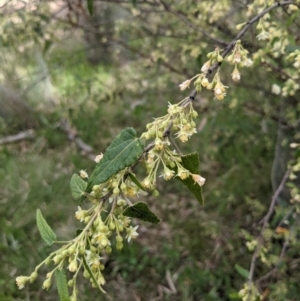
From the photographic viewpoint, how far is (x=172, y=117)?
30.1 inches

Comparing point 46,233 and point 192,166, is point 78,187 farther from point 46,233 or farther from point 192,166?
point 192,166

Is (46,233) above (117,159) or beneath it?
beneath

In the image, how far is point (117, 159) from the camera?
70 cm

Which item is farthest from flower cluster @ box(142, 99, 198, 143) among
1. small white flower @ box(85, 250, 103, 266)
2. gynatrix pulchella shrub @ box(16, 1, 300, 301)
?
small white flower @ box(85, 250, 103, 266)

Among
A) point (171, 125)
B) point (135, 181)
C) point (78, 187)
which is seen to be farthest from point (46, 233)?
point (171, 125)

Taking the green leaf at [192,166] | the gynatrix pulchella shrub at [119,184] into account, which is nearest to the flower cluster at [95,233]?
the gynatrix pulchella shrub at [119,184]

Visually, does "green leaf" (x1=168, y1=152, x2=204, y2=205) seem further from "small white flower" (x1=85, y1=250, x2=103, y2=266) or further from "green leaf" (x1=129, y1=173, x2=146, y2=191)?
"small white flower" (x1=85, y1=250, x2=103, y2=266)

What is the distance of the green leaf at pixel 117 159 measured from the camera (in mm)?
690

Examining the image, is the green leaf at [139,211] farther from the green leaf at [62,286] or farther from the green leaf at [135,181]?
the green leaf at [62,286]

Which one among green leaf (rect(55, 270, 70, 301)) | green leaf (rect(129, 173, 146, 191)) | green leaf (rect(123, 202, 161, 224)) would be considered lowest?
green leaf (rect(55, 270, 70, 301))

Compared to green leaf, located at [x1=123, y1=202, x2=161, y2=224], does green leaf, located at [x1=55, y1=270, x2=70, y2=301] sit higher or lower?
lower

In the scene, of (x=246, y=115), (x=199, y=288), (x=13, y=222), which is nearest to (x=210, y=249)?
(x=199, y=288)

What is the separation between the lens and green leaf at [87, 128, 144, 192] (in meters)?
0.69

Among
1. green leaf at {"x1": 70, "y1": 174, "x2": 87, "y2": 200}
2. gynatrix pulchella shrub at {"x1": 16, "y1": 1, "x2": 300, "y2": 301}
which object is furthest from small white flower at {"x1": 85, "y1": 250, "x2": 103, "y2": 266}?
green leaf at {"x1": 70, "y1": 174, "x2": 87, "y2": 200}
